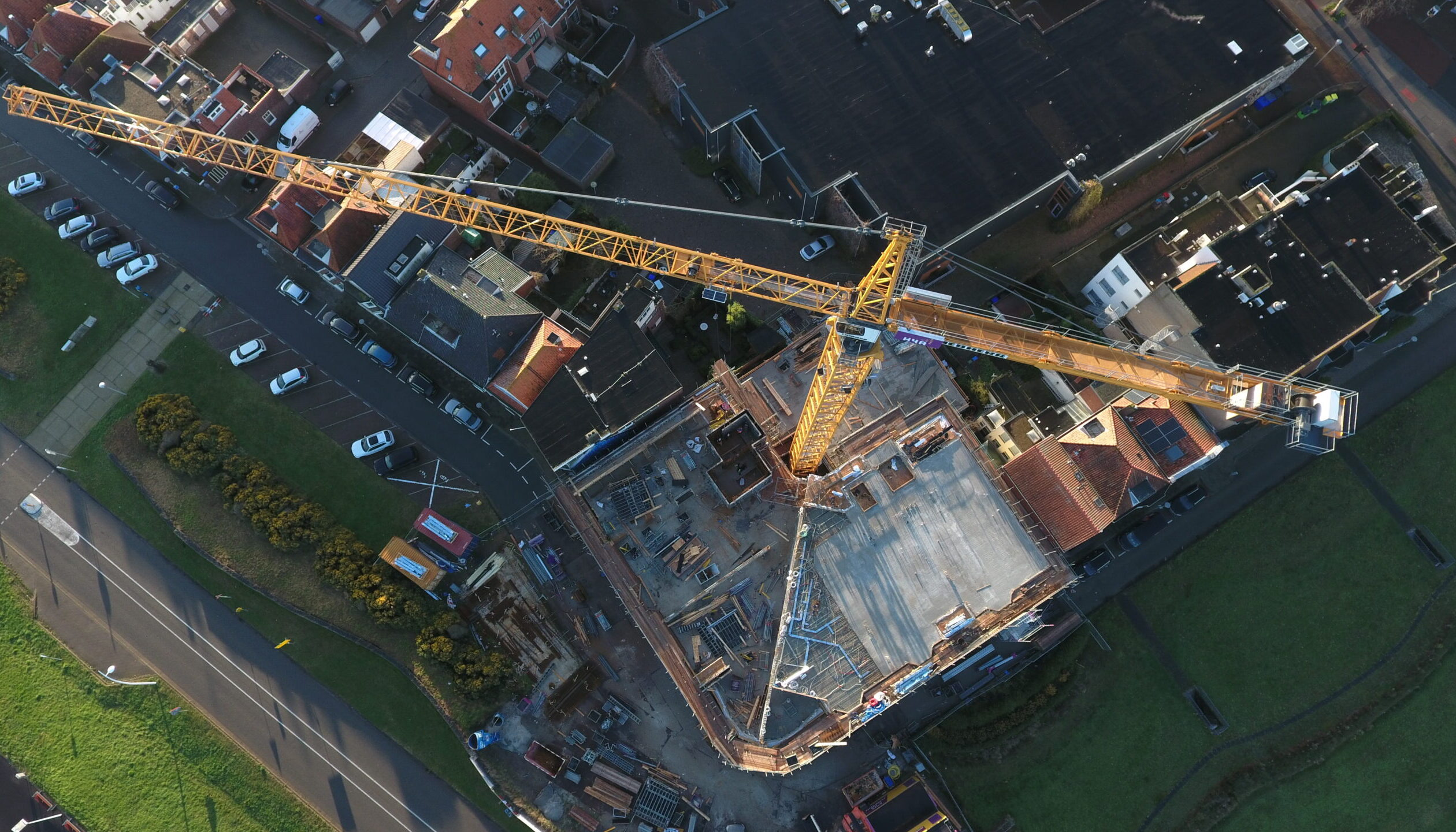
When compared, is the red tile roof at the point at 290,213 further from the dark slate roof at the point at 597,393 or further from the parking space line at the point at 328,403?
the dark slate roof at the point at 597,393

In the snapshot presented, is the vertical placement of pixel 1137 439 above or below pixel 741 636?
below

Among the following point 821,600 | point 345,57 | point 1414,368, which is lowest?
point 1414,368

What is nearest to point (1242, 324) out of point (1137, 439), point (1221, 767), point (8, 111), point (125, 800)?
point (1137, 439)

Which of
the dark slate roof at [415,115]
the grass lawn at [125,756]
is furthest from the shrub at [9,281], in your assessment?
the dark slate roof at [415,115]

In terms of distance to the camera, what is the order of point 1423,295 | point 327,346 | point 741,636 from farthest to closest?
1. point 327,346
2. point 1423,295
3. point 741,636

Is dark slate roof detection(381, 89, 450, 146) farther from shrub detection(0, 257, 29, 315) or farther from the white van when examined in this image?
shrub detection(0, 257, 29, 315)

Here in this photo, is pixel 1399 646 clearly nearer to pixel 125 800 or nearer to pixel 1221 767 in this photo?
pixel 1221 767

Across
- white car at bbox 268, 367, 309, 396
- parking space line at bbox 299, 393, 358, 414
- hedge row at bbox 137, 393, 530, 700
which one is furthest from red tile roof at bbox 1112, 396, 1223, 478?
white car at bbox 268, 367, 309, 396
